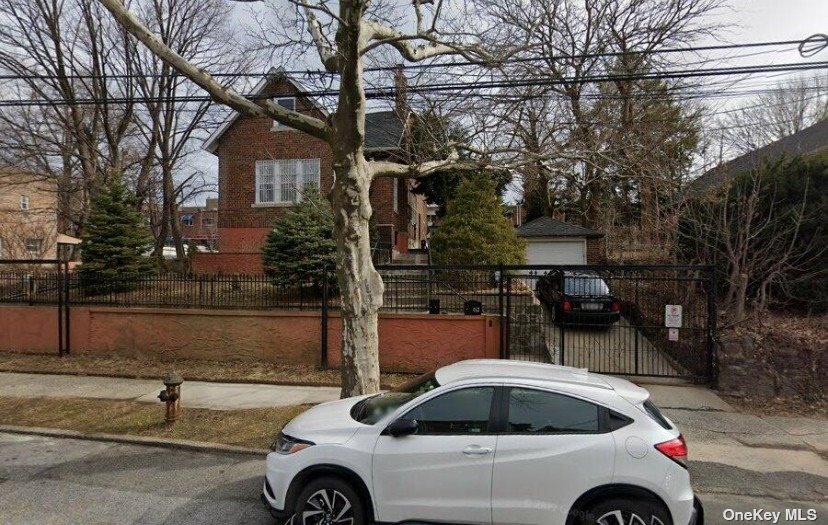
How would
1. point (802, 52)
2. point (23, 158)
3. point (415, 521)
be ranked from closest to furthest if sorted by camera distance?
point (415, 521) → point (802, 52) → point (23, 158)

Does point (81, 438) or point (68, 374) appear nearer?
point (81, 438)

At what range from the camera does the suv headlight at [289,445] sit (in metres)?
3.89

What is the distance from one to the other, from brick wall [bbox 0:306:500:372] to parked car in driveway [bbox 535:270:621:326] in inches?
63.6

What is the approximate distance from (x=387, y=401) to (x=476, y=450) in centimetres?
103

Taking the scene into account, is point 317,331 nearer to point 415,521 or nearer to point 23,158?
point 415,521

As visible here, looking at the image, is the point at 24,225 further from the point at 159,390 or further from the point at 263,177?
the point at 159,390

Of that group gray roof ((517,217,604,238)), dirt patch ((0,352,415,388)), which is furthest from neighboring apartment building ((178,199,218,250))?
dirt patch ((0,352,415,388))

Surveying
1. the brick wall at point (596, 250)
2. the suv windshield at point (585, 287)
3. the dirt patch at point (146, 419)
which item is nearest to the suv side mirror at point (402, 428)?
the dirt patch at point (146, 419)

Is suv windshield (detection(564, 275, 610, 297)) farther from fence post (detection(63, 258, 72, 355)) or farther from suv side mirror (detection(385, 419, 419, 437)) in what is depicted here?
fence post (detection(63, 258, 72, 355))

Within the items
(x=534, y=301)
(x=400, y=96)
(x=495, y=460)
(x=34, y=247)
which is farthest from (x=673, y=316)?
(x=34, y=247)

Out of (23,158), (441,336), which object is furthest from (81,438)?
(23,158)

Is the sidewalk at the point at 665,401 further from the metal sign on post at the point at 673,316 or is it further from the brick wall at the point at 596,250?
the brick wall at the point at 596,250

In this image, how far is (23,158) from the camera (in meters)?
20.1

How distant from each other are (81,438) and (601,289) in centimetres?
1034
